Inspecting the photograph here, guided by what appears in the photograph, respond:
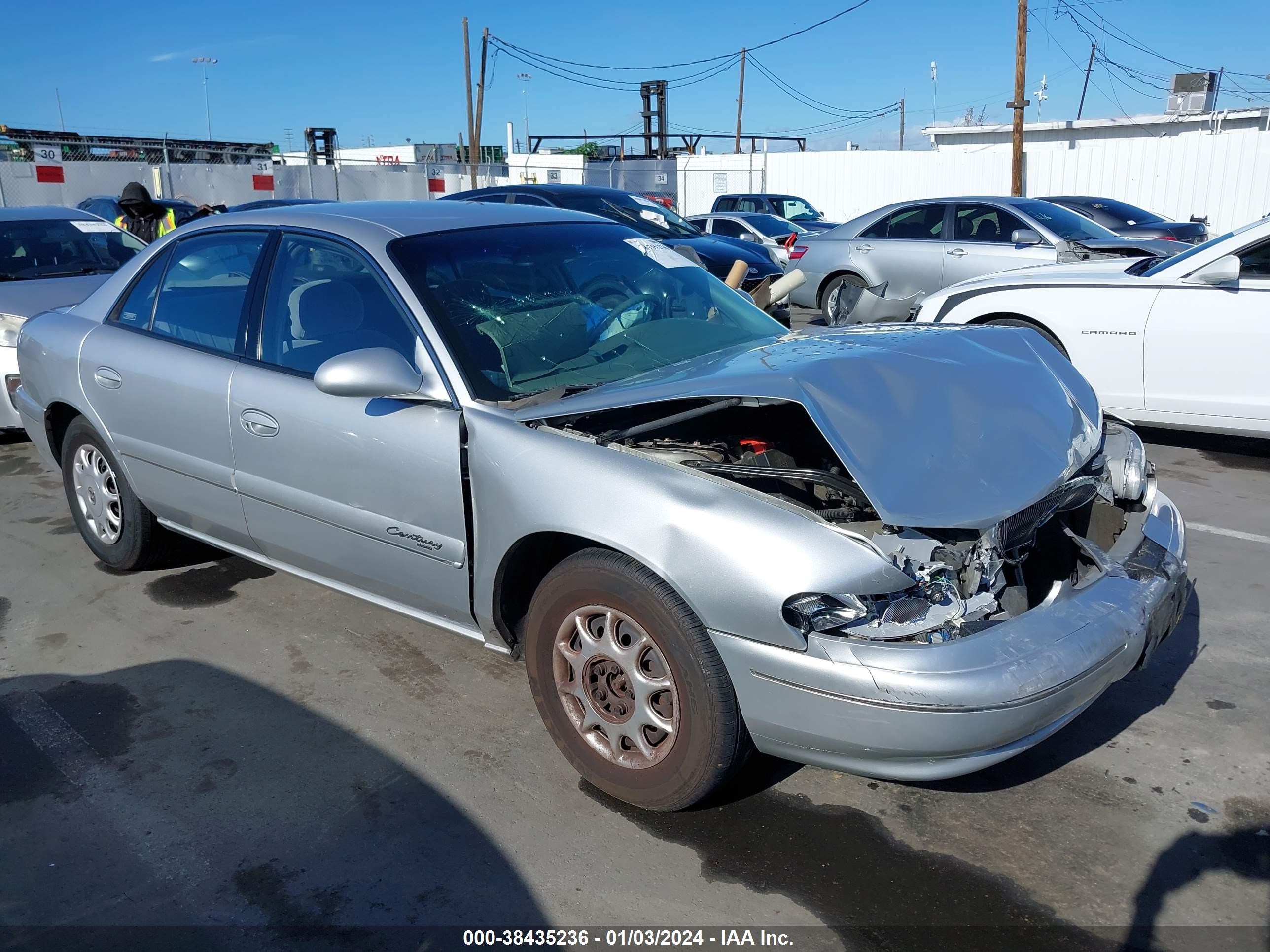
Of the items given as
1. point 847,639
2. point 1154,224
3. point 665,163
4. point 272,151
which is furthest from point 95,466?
point 272,151

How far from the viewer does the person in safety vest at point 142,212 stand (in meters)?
9.00

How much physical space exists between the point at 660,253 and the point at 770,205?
2024 centimetres

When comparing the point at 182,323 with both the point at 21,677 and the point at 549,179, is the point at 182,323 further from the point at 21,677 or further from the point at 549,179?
the point at 549,179

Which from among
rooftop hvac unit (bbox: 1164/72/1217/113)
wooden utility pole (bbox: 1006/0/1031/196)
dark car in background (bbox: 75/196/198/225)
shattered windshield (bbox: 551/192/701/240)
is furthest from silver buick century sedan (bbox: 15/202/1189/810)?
rooftop hvac unit (bbox: 1164/72/1217/113)

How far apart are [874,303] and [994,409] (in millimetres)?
5646

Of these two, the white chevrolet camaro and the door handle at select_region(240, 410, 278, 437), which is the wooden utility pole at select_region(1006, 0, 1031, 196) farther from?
the door handle at select_region(240, 410, 278, 437)

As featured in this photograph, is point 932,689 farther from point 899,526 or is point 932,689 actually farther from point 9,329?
point 9,329

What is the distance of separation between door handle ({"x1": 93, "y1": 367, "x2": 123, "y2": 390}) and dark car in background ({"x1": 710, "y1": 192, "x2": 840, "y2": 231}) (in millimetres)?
19981

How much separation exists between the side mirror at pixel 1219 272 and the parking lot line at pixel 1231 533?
1.54 m

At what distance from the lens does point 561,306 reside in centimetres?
352

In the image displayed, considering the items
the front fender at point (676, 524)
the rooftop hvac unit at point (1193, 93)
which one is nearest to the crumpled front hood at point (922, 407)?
the front fender at point (676, 524)

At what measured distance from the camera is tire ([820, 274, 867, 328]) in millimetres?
11085

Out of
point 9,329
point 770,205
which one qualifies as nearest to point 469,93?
point 770,205

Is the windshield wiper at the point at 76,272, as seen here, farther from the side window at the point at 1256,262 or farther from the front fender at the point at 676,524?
the side window at the point at 1256,262
